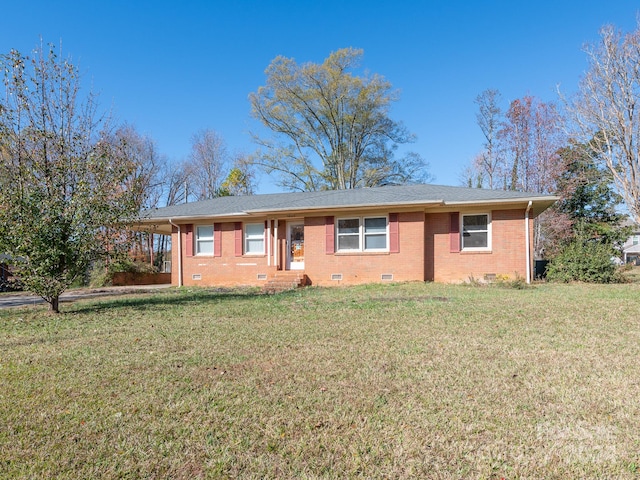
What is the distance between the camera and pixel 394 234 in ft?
43.2

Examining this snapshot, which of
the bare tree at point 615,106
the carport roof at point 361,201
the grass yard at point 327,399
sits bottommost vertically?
the grass yard at point 327,399

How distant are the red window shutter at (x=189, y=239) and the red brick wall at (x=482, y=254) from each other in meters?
9.69

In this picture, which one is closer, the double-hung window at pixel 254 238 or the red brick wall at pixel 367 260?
the red brick wall at pixel 367 260

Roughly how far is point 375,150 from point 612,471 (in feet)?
93.7

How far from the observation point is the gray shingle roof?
12.4 m

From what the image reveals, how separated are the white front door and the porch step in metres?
0.73

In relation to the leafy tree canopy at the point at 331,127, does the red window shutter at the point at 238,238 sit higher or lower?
lower

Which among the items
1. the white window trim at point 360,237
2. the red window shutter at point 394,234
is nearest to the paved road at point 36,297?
the white window trim at point 360,237

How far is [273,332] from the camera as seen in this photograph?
604cm

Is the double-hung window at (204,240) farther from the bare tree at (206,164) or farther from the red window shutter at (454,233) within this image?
the bare tree at (206,164)

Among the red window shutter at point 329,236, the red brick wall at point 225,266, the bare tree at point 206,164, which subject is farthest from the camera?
the bare tree at point 206,164

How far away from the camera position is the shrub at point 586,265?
1245 cm

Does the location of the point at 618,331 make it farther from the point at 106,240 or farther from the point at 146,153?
the point at 146,153

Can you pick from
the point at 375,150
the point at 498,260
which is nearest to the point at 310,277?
the point at 498,260
